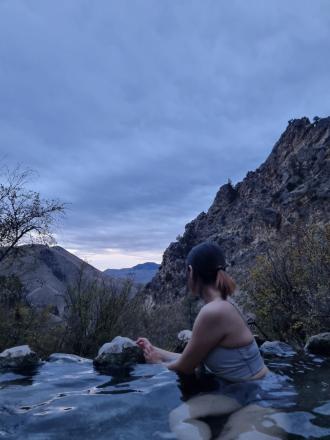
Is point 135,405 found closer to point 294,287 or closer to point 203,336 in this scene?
point 203,336

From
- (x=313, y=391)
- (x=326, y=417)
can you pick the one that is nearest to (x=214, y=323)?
(x=326, y=417)

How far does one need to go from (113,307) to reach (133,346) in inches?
172

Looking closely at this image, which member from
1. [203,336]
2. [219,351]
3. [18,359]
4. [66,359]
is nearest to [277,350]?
[66,359]

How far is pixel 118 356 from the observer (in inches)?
289

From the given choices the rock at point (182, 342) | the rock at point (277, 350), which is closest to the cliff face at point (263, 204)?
the rock at point (277, 350)

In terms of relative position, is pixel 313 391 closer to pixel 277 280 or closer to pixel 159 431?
pixel 159 431

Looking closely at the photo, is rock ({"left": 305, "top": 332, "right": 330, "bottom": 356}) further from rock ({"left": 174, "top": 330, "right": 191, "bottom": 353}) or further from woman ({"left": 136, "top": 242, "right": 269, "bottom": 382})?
woman ({"left": 136, "top": 242, "right": 269, "bottom": 382})

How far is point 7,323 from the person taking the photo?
429 inches

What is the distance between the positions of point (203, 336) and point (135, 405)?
118 centimetres

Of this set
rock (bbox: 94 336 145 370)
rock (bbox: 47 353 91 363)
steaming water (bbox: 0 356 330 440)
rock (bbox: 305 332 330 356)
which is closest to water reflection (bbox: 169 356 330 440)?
steaming water (bbox: 0 356 330 440)

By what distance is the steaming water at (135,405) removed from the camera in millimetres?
3477

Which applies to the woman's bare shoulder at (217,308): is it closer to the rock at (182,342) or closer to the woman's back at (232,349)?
the woman's back at (232,349)

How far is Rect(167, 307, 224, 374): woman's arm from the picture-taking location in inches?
151

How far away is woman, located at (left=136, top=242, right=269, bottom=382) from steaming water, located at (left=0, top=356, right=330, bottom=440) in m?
0.20
